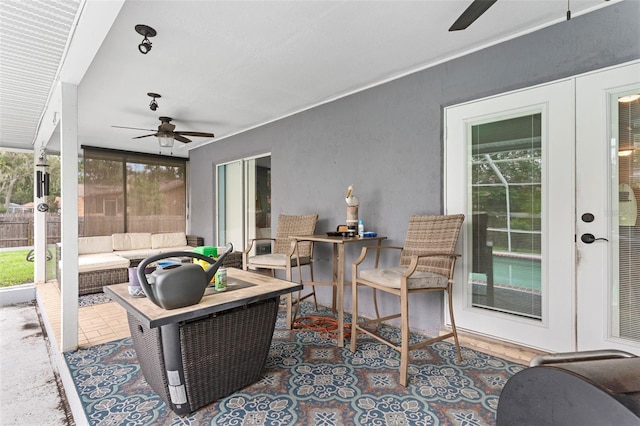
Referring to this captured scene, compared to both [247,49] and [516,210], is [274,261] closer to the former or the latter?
[247,49]

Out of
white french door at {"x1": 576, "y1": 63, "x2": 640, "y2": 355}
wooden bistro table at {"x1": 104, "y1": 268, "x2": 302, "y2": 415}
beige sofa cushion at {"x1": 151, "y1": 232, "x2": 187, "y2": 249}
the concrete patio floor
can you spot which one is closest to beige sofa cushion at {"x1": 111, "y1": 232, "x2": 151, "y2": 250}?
beige sofa cushion at {"x1": 151, "y1": 232, "x2": 187, "y2": 249}

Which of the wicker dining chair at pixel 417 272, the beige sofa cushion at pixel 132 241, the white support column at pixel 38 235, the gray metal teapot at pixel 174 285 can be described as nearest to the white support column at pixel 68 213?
the gray metal teapot at pixel 174 285

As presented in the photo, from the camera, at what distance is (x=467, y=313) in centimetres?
267

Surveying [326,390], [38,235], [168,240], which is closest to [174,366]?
[326,390]

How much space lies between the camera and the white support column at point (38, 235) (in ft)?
14.9

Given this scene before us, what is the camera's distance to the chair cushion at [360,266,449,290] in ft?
7.10

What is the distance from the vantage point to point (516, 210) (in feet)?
8.07

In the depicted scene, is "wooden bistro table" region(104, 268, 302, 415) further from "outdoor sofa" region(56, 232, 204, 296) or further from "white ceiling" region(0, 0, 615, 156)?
"outdoor sofa" region(56, 232, 204, 296)

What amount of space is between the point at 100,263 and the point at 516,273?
5.12 metres

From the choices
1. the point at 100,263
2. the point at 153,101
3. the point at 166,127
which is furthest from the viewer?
the point at 100,263

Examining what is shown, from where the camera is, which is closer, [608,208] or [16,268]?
[608,208]

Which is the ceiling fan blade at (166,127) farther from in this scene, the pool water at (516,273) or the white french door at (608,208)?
the white french door at (608,208)

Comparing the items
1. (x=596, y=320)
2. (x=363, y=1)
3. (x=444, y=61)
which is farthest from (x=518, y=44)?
(x=596, y=320)

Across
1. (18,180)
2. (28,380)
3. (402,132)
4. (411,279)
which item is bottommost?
(28,380)
